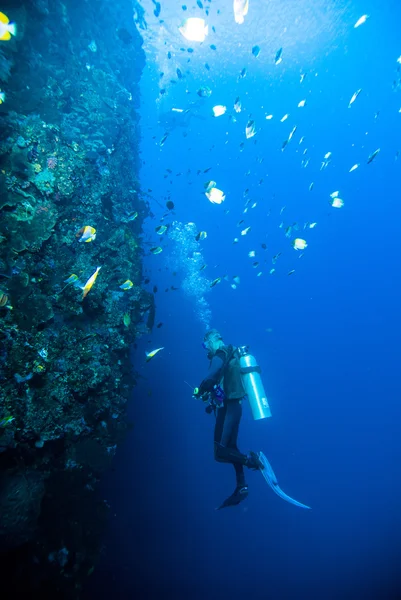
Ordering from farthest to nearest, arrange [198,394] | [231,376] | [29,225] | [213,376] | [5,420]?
[231,376] < [29,225] < [213,376] < [198,394] < [5,420]

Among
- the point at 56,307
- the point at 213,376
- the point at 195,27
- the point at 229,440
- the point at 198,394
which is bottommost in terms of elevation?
the point at 229,440

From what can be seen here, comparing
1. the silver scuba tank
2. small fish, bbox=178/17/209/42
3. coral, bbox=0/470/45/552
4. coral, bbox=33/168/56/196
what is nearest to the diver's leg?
the silver scuba tank

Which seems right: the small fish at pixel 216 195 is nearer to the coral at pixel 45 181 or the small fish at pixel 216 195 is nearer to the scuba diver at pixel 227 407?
the scuba diver at pixel 227 407

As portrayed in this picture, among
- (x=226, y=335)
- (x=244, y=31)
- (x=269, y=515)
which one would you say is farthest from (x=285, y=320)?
(x=244, y=31)

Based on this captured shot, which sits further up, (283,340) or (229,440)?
(283,340)

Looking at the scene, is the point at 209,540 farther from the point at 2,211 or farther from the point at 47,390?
the point at 2,211

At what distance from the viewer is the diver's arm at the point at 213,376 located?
5.28 metres

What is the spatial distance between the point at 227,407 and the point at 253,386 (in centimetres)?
109

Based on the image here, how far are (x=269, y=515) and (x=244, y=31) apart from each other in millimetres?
48611

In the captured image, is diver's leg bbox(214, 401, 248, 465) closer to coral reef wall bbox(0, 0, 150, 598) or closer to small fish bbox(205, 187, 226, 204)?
coral reef wall bbox(0, 0, 150, 598)

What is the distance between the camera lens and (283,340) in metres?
48.8

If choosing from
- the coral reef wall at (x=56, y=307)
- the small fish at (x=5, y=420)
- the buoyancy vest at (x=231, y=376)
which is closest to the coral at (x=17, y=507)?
the coral reef wall at (x=56, y=307)

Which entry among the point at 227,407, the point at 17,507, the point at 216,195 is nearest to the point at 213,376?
the point at 227,407

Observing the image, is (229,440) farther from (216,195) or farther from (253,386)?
(216,195)
